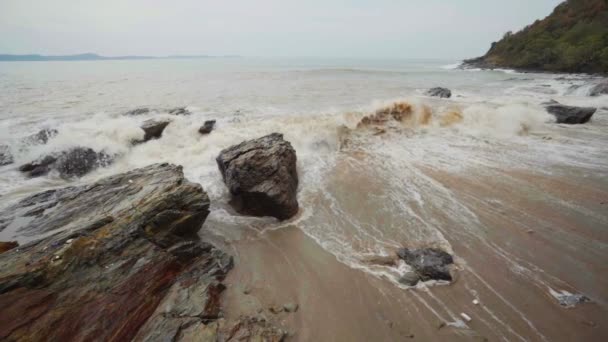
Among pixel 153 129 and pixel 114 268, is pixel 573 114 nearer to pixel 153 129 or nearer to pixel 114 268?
pixel 114 268

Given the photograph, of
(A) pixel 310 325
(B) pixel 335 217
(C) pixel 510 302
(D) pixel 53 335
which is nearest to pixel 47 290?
(D) pixel 53 335

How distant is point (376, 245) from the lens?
17.4 feet

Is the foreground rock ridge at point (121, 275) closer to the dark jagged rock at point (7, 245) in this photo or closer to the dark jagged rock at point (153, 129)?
the dark jagged rock at point (7, 245)

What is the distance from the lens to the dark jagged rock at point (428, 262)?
172 inches

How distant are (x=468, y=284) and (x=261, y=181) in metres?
4.65

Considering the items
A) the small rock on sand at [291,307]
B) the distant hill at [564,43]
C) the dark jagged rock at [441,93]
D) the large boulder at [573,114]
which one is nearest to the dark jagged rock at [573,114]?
the large boulder at [573,114]

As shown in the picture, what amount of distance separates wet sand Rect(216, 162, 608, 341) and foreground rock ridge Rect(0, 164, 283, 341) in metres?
0.54

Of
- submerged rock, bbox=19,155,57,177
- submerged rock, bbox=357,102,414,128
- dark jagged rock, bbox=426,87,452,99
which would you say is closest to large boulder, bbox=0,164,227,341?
submerged rock, bbox=19,155,57,177

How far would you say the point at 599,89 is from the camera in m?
20.4

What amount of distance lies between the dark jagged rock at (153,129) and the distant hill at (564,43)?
2296 inches

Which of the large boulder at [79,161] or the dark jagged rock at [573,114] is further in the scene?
the dark jagged rock at [573,114]

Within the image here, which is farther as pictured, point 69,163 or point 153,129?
point 153,129

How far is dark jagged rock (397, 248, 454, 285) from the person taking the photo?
437cm

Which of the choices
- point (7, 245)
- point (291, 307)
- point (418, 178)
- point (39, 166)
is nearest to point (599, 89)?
point (418, 178)
